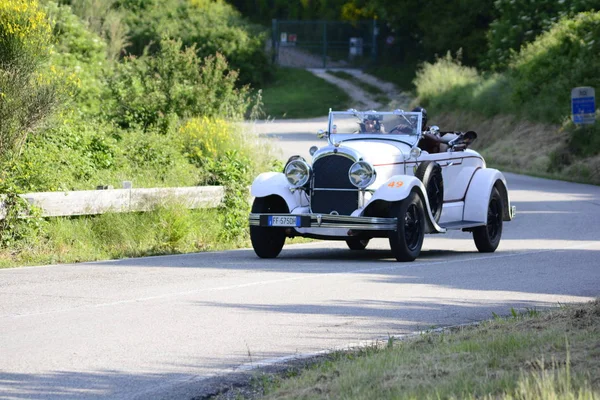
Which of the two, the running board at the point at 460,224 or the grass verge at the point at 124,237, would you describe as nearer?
the grass verge at the point at 124,237

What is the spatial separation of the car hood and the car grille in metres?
0.29

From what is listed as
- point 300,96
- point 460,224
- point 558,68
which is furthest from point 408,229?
point 300,96

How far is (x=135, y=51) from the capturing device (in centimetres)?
6612

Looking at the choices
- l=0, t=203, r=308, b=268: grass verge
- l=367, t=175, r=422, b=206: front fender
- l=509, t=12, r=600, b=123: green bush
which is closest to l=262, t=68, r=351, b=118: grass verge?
l=509, t=12, r=600, b=123: green bush

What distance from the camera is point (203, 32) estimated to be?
66938mm

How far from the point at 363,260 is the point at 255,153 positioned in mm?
6467

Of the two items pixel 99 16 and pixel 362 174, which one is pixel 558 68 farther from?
pixel 362 174

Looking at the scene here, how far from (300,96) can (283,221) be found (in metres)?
49.4

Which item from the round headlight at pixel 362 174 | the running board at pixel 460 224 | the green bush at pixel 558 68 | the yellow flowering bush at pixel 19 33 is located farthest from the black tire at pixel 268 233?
the green bush at pixel 558 68

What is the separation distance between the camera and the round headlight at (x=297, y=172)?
48.0 ft

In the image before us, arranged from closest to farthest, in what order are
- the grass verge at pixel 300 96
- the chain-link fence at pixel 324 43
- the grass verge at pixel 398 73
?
the grass verge at pixel 300 96 → the grass verge at pixel 398 73 → the chain-link fence at pixel 324 43

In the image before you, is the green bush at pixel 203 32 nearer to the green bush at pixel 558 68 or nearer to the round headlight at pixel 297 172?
the green bush at pixel 558 68

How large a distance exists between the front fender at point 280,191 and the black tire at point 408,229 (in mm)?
1334

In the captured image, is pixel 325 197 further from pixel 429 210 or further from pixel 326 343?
pixel 326 343
